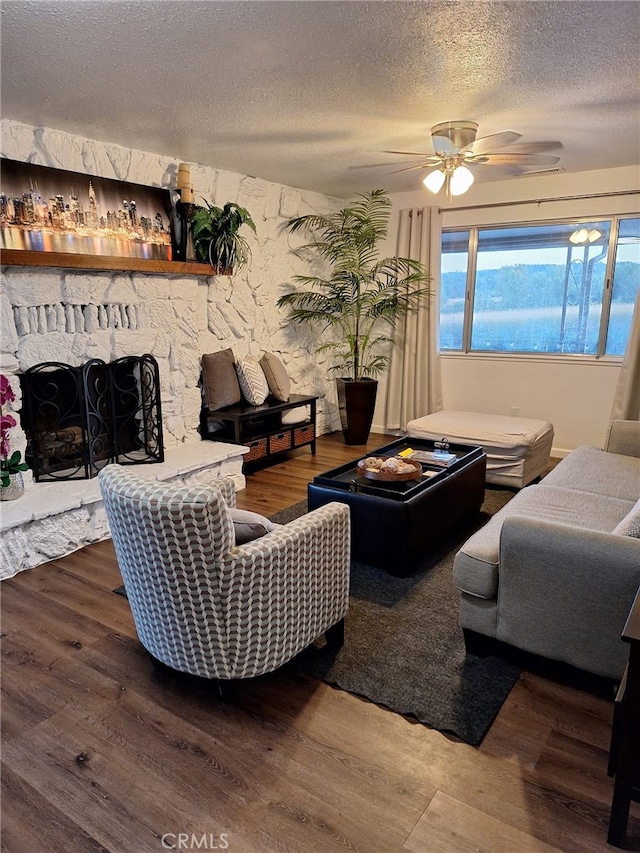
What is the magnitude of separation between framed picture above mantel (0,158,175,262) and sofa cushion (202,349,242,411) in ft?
2.72

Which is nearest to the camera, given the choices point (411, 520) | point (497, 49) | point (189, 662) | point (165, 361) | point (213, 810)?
point (213, 810)

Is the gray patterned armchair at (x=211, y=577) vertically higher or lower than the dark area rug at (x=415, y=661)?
higher

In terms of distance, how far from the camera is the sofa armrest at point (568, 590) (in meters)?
1.84

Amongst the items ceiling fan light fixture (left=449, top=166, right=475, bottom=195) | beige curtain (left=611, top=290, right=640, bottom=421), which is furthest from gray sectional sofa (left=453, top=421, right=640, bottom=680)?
beige curtain (left=611, top=290, right=640, bottom=421)

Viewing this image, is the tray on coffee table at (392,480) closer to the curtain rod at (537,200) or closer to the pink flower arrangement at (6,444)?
the pink flower arrangement at (6,444)

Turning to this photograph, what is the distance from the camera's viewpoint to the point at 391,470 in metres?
2.96

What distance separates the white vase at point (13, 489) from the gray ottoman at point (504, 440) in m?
2.71

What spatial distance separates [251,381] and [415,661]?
288cm

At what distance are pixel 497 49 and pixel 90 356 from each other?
2.76 meters

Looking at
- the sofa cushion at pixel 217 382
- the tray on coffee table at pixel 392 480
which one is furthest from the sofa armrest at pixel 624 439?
the sofa cushion at pixel 217 382

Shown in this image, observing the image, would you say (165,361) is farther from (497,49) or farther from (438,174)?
(497,49)

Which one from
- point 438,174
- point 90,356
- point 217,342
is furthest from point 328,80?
point 217,342

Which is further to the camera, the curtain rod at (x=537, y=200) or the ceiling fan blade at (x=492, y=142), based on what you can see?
the curtain rod at (x=537, y=200)

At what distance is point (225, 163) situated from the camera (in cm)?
424
